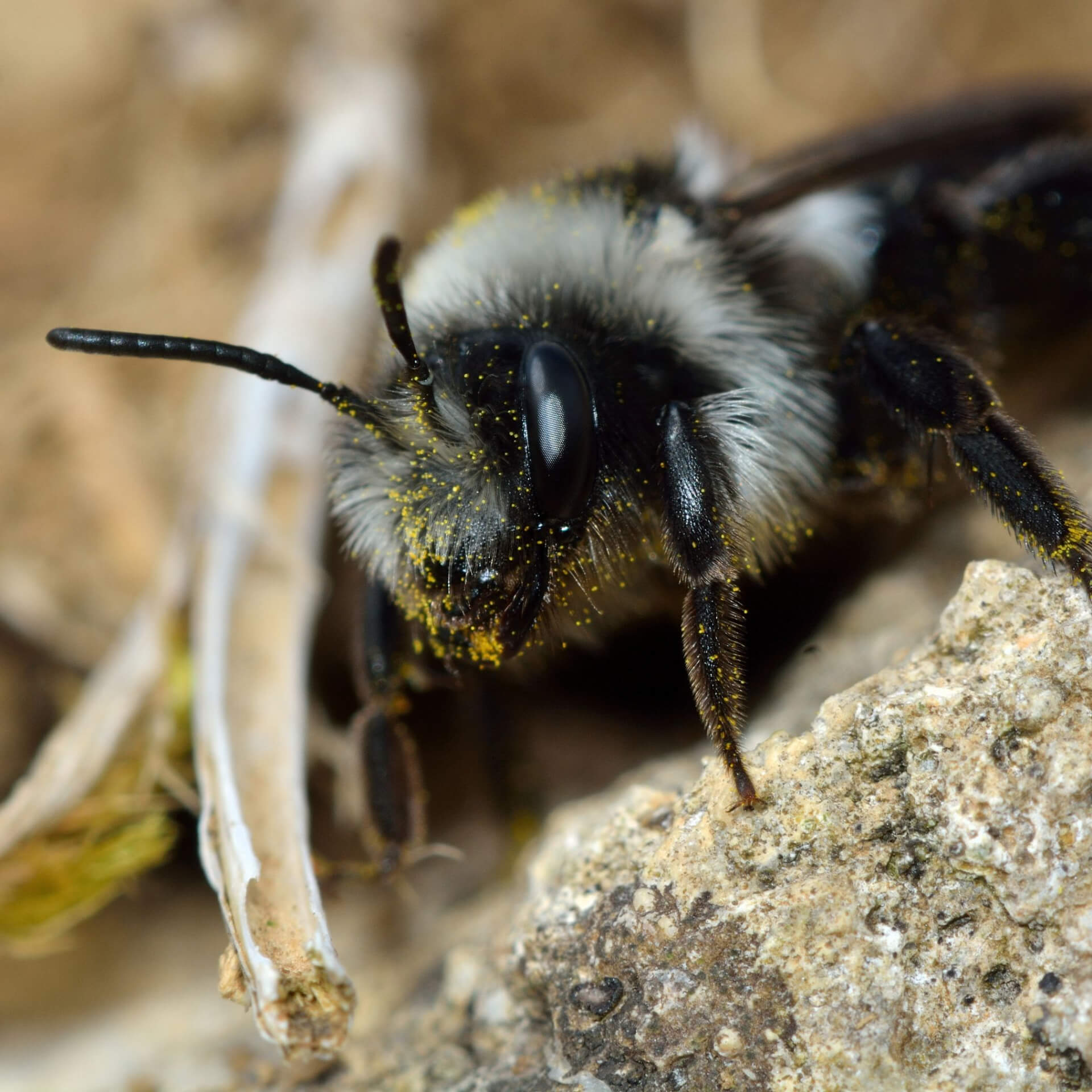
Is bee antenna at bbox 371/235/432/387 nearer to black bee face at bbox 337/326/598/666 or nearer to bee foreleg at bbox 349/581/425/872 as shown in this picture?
black bee face at bbox 337/326/598/666

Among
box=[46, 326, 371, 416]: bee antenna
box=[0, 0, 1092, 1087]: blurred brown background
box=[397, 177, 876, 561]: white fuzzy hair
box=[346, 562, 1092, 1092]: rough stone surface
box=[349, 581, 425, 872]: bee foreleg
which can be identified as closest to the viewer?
box=[346, 562, 1092, 1092]: rough stone surface

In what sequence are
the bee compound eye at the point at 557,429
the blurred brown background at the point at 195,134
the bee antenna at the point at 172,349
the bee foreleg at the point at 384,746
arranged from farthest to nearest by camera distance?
the blurred brown background at the point at 195,134
the bee foreleg at the point at 384,746
the bee antenna at the point at 172,349
the bee compound eye at the point at 557,429

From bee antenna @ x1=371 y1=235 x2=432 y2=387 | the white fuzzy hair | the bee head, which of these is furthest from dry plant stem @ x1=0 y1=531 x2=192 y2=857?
bee antenna @ x1=371 y1=235 x2=432 y2=387

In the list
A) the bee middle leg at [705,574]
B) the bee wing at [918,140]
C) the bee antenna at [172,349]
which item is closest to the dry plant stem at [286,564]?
the bee antenna at [172,349]

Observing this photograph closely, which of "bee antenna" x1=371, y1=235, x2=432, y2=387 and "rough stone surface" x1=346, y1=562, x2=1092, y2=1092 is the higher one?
"bee antenna" x1=371, y1=235, x2=432, y2=387

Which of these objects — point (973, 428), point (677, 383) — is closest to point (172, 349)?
point (677, 383)

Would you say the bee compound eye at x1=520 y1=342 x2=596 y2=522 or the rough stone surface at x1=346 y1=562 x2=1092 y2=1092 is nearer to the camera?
the rough stone surface at x1=346 y1=562 x2=1092 y2=1092

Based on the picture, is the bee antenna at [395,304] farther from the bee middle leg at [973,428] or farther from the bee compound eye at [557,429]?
the bee middle leg at [973,428]
